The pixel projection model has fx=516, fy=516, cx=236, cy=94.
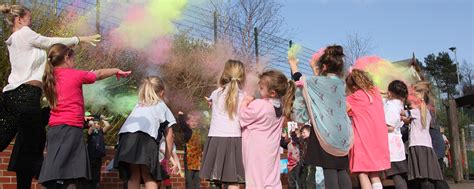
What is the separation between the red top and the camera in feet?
15.9

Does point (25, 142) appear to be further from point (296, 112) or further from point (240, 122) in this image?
point (296, 112)

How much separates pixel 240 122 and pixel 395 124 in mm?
2364

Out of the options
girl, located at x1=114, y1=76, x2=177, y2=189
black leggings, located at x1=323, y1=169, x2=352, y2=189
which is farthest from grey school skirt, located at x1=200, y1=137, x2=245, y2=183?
black leggings, located at x1=323, y1=169, x2=352, y2=189

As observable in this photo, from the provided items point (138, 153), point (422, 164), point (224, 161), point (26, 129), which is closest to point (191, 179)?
point (224, 161)

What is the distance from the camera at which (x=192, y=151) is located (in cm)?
1012

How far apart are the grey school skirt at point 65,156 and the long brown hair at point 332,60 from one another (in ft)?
9.37

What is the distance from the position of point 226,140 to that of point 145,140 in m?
0.93

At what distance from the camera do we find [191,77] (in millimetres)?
10672

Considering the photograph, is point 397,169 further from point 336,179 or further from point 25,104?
point 25,104

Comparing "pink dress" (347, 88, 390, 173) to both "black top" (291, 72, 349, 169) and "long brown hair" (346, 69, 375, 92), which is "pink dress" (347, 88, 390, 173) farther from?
"black top" (291, 72, 349, 169)

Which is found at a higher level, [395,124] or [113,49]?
[113,49]

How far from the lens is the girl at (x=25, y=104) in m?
4.96

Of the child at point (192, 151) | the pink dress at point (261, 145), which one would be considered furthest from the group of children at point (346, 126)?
the child at point (192, 151)

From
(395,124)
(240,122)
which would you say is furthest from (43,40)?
(395,124)
